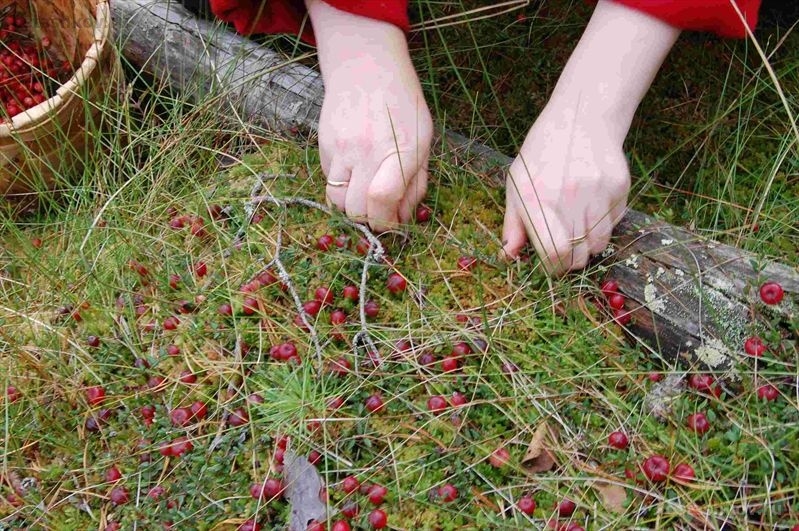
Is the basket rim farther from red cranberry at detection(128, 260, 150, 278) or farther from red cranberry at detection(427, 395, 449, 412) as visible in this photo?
red cranberry at detection(427, 395, 449, 412)

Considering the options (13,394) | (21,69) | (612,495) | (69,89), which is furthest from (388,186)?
(21,69)

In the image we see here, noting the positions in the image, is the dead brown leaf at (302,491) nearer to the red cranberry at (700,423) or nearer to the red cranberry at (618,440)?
the red cranberry at (618,440)

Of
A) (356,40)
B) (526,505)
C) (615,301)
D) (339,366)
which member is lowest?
(526,505)

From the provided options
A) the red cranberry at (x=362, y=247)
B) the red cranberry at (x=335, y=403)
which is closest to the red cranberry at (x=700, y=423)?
the red cranberry at (x=335, y=403)

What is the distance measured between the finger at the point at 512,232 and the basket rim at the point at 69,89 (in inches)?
63.0

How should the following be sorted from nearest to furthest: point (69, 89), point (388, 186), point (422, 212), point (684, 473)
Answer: point (684, 473), point (388, 186), point (422, 212), point (69, 89)

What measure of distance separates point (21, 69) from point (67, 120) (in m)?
0.51

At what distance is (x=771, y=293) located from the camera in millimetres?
1616

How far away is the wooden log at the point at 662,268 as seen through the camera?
167 cm

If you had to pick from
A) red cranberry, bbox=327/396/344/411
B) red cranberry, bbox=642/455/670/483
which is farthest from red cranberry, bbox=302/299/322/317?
red cranberry, bbox=642/455/670/483

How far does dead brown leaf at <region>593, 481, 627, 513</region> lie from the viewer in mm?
1526

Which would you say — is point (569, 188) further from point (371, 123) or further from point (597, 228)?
point (371, 123)

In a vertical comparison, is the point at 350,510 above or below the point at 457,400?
below

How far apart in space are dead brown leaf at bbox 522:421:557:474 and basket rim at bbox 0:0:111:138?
1.96 meters
